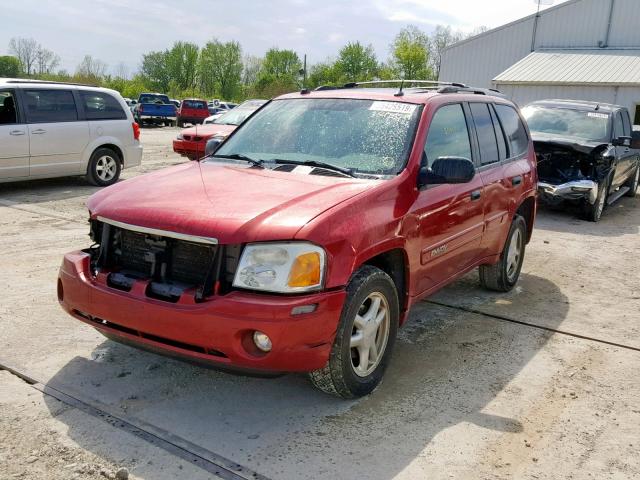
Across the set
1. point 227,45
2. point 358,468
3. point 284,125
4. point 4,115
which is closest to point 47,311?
point 284,125

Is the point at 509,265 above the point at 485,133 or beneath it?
beneath

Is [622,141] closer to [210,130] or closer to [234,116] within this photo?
[210,130]

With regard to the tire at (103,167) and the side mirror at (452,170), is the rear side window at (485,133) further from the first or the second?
the tire at (103,167)

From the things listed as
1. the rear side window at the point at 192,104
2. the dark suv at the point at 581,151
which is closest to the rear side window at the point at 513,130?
the dark suv at the point at 581,151

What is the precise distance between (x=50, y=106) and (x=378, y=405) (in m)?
8.74

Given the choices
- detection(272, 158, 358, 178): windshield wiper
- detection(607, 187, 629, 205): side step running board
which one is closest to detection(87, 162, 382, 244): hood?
detection(272, 158, 358, 178): windshield wiper

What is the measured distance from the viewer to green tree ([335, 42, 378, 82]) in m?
88.2

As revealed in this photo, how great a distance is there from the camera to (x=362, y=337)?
3418 mm

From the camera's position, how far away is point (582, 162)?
9.75m

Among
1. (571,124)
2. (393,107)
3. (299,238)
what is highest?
(571,124)

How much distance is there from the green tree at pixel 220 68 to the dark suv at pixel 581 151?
308 ft

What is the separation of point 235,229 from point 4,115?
26.8ft

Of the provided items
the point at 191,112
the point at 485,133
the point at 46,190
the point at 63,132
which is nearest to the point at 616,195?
the point at 485,133

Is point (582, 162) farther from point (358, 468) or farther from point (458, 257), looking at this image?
point (358, 468)
